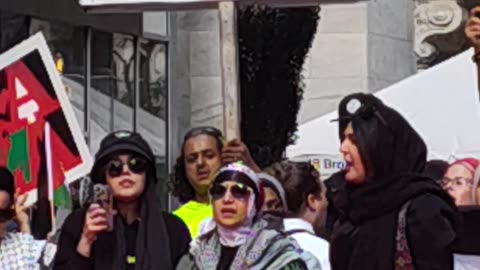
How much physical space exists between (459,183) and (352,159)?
1854 millimetres

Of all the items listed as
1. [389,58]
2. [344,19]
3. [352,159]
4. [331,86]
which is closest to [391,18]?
[389,58]

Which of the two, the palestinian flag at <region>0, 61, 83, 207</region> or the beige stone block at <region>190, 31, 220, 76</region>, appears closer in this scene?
the palestinian flag at <region>0, 61, 83, 207</region>

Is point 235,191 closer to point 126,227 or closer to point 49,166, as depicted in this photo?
point 126,227

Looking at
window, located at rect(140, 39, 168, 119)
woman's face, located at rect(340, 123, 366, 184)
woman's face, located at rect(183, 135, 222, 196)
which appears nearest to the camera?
woman's face, located at rect(340, 123, 366, 184)

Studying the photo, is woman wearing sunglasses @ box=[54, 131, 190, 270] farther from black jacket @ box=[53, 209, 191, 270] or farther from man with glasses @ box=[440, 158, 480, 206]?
man with glasses @ box=[440, 158, 480, 206]

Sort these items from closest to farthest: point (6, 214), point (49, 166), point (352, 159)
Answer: point (352, 159)
point (6, 214)
point (49, 166)

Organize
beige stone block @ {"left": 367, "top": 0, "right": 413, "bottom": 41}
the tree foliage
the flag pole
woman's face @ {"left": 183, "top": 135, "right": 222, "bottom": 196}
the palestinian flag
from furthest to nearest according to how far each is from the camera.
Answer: beige stone block @ {"left": 367, "top": 0, "right": 413, "bottom": 41}, the tree foliage, the palestinian flag, the flag pole, woman's face @ {"left": 183, "top": 135, "right": 222, "bottom": 196}

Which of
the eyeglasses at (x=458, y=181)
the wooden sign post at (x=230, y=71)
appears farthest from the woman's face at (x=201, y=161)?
the eyeglasses at (x=458, y=181)

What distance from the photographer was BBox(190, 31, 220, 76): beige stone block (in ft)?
50.0

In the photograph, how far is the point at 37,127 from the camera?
7508 millimetres

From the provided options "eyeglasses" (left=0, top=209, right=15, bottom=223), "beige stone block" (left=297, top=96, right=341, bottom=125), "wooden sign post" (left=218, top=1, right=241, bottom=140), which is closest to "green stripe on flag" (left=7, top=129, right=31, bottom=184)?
"wooden sign post" (left=218, top=1, right=241, bottom=140)

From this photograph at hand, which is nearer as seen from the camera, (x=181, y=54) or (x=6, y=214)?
(x=6, y=214)

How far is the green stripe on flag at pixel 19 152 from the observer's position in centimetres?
745

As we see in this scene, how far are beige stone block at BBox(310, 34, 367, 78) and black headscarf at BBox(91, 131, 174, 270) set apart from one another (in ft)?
33.8
